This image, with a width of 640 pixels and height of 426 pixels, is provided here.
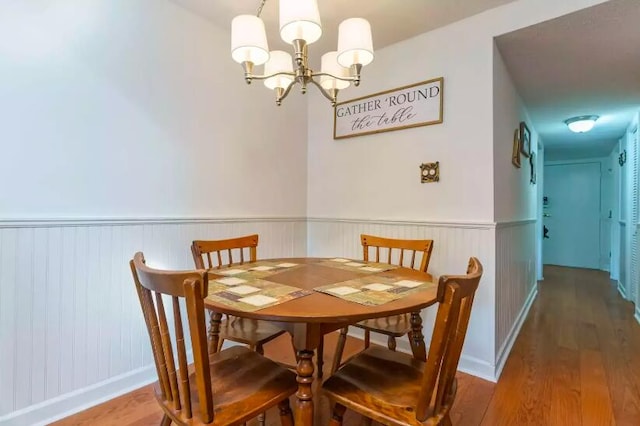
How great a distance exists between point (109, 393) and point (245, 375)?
1.08 m

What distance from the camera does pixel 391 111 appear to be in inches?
95.1

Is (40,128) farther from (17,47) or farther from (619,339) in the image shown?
(619,339)

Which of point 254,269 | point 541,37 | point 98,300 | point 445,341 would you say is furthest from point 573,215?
point 98,300

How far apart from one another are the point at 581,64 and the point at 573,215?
15.3ft

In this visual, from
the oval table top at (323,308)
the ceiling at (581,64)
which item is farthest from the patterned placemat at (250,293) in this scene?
the ceiling at (581,64)

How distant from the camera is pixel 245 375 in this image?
111cm

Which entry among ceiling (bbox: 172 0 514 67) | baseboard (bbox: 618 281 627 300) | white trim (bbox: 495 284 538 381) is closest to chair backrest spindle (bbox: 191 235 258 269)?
ceiling (bbox: 172 0 514 67)

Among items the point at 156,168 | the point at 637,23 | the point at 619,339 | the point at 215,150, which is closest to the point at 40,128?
the point at 156,168

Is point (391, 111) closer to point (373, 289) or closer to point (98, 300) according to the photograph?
point (373, 289)

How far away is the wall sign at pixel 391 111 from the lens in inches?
87.0

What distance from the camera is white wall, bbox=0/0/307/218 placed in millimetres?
1469

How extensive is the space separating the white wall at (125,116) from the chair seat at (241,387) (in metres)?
1.08

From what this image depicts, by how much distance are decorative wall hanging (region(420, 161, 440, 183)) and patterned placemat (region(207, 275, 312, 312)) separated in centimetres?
138

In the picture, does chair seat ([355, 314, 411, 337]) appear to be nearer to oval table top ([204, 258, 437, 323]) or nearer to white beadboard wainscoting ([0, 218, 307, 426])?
oval table top ([204, 258, 437, 323])
